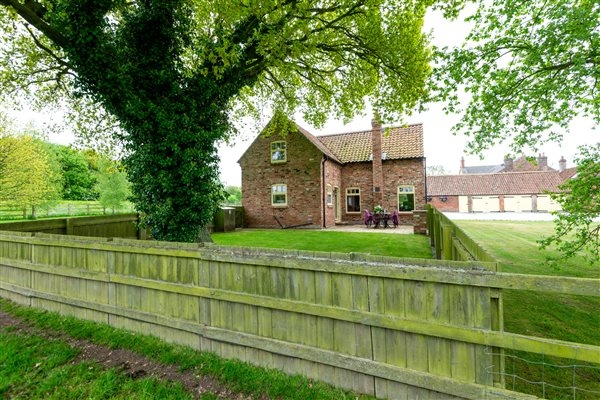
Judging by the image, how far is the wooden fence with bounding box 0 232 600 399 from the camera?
2277 millimetres

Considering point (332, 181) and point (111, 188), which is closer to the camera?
point (332, 181)

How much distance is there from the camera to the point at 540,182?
4125 centimetres

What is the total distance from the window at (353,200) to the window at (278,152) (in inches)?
222

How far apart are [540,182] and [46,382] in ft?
179

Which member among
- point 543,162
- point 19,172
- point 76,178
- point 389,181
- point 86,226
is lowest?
point 86,226

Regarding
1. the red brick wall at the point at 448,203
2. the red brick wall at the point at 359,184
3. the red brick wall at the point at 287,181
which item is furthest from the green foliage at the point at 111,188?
the red brick wall at the point at 448,203

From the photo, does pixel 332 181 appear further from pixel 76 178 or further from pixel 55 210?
pixel 76 178

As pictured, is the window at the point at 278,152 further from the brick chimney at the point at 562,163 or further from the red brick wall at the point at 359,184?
the brick chimney at the point at 562,163

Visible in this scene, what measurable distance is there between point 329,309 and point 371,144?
65.7ft

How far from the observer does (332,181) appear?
64.9ft

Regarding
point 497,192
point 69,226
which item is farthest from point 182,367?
point 497,192

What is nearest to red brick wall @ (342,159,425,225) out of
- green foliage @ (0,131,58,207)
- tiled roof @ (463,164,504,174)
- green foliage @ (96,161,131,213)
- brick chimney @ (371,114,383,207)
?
brick chimney @ (371,114,383,207)

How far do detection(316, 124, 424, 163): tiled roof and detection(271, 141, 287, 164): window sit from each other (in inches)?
180

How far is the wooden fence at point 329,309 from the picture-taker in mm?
Result: 2277
